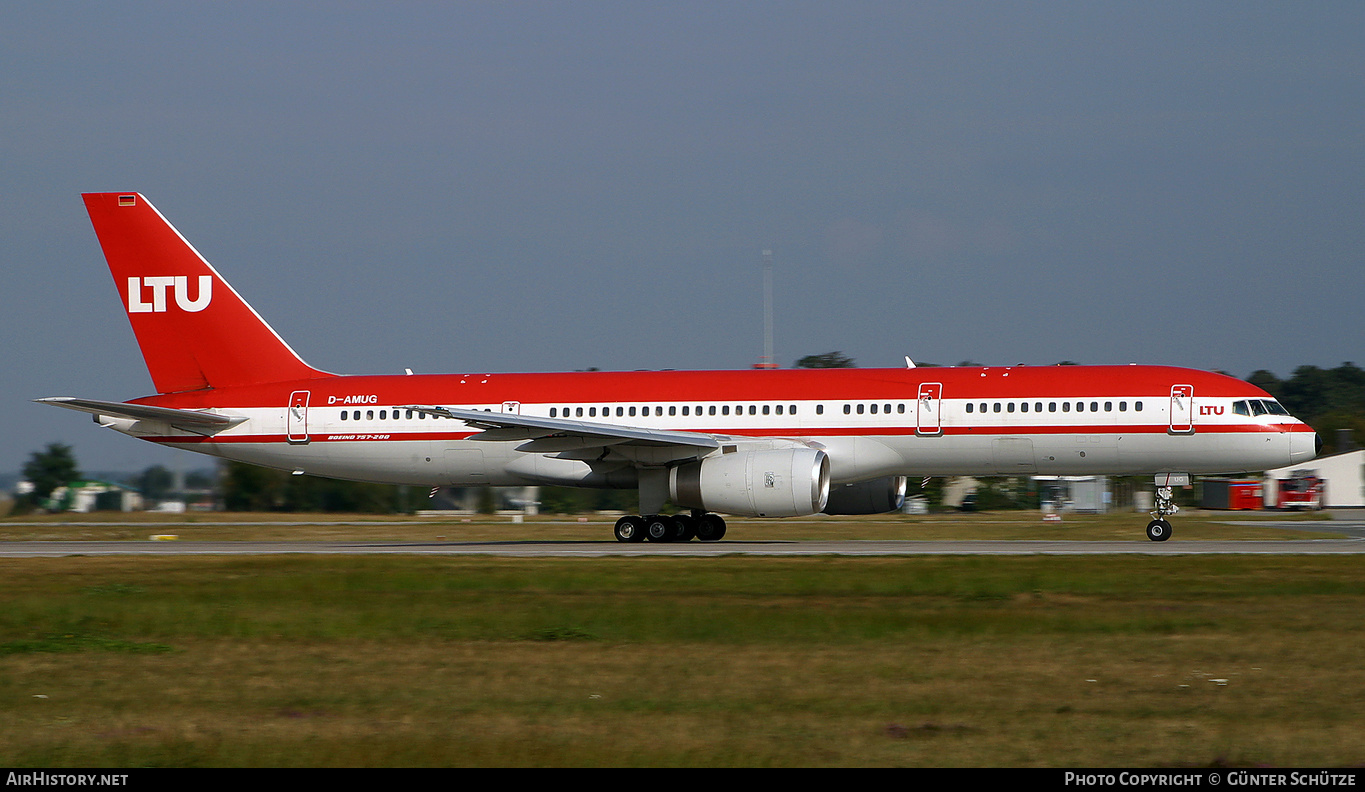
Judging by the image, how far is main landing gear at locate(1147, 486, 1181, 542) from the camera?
27938 millimetres

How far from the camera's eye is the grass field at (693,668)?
27.1ft

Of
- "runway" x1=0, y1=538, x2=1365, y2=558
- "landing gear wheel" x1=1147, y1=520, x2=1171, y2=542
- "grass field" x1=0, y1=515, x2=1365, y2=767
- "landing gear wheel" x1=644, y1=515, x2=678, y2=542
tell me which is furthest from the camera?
"landing gear wheel" x1=644, y1=515, x2=678, y2=542

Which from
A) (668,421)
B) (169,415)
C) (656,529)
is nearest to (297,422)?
(169,415)

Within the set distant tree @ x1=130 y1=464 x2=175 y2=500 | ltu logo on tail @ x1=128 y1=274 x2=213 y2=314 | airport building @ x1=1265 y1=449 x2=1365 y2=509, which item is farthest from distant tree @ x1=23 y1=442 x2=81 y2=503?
airport building @ x1=1265 y1=449 x2=1365 y2=509

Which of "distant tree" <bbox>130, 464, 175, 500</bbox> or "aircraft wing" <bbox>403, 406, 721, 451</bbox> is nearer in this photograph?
"aircraft wing" <bbox>403, 406, 721, 451</bbox>

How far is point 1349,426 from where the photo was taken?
91562 millimetres

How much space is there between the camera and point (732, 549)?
1020 inches

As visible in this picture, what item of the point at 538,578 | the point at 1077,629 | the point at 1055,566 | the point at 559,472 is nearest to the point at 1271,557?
the point at 1055,566

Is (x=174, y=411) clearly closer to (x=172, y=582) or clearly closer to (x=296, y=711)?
(x=172, y=582)

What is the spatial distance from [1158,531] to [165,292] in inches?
947

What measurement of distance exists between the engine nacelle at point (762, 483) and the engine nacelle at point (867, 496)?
111 inches

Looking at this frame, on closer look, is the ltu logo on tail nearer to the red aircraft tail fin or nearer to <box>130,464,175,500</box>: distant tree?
the red aircraft tail fin
